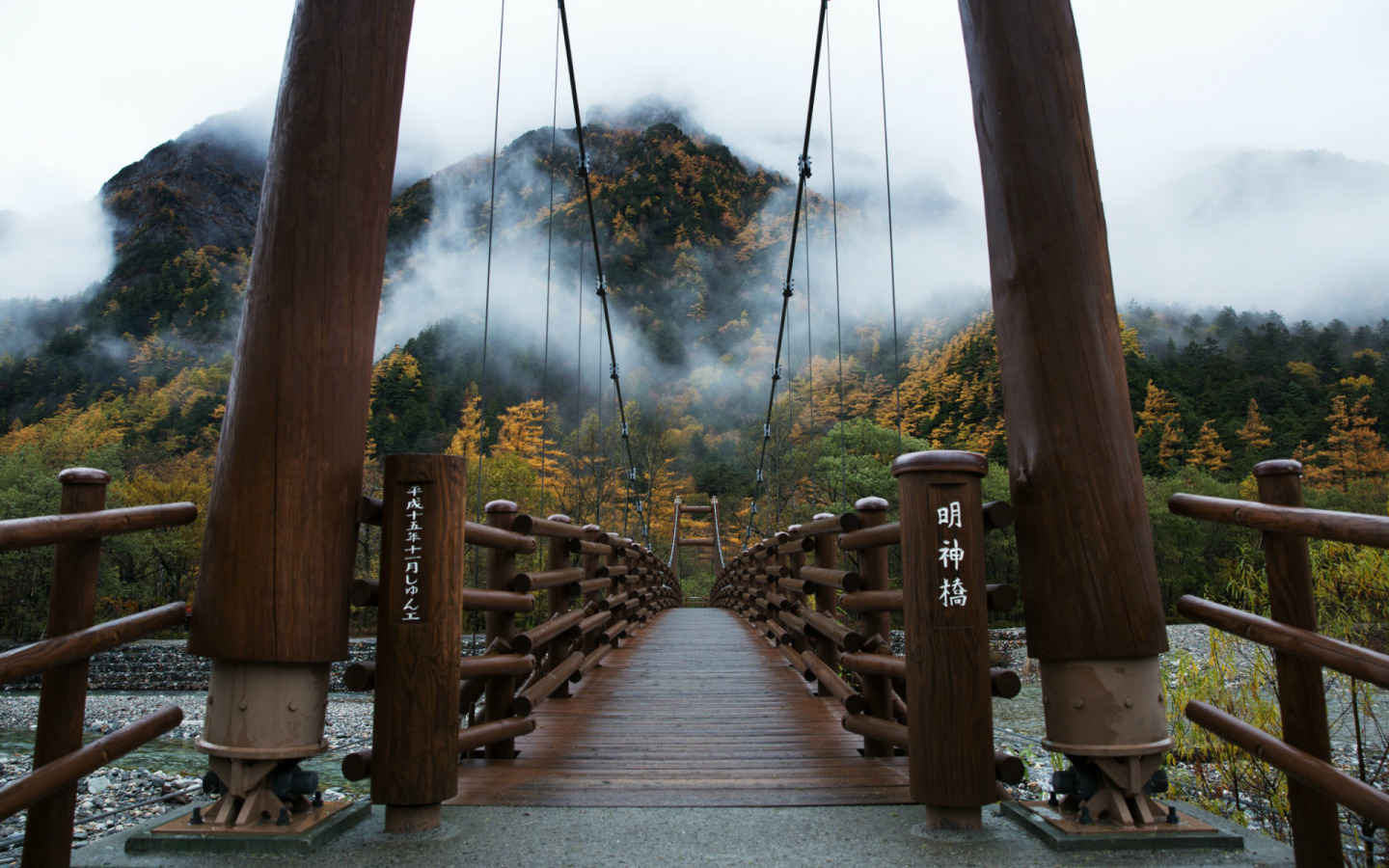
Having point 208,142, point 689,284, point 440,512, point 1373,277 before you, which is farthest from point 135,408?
point 1373,277

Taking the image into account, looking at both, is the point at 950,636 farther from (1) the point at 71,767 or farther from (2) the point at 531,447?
(2) the point at 531,447

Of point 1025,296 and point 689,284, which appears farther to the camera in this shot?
point 689,284

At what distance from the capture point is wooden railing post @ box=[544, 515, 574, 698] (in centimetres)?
338

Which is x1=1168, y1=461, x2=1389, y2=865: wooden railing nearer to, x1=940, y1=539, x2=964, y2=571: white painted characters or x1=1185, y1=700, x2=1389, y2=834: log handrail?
x1=1185, y1=700, x2=1389, y2=834: log handrail

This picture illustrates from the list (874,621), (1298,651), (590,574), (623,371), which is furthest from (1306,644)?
(623,371)

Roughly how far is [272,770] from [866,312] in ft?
148

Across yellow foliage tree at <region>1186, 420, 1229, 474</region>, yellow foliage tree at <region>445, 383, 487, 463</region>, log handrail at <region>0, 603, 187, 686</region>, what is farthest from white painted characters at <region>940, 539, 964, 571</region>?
yellow foliage tree at <region>1186, 420, 1229, 474</region>

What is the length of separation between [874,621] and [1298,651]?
1.19m

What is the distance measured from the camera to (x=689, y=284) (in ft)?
164

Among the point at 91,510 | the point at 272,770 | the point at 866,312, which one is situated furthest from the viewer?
the point at 866,312

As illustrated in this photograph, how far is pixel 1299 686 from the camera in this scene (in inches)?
59.7

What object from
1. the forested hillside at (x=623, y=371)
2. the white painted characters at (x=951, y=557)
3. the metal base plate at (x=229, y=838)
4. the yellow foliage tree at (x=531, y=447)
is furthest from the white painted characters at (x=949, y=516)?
the yellow foliage tree at (x=531, y=447)

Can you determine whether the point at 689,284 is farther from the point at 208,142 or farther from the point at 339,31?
the point at 339,31

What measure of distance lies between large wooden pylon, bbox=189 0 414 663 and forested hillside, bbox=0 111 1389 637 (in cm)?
355
